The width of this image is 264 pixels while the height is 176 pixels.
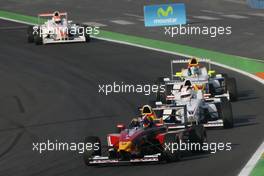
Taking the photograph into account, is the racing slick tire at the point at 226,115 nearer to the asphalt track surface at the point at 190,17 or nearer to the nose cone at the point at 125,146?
the nose cone at the point at 125,146

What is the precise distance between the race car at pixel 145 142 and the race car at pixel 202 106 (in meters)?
2.22

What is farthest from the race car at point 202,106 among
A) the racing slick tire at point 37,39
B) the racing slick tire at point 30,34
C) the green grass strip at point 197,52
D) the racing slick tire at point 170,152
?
the racing slick tire at point 30,34

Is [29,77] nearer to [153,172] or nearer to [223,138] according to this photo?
[223,138]

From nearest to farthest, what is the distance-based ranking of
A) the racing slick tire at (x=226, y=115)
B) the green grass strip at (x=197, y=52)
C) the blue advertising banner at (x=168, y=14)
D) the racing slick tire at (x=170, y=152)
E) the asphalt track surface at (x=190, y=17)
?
the racing slick tire at (x=170, y=152), the racing slick tire at (x=226, y=115), the green grass strip at (x=197, y=52), the asphalt track surface at (x=190, y=17), the blue advertising banner at (x=168, y=14)

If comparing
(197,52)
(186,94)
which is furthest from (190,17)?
(186,94)

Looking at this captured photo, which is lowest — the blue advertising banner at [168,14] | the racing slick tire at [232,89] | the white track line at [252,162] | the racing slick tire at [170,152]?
the white track line at [252,162]

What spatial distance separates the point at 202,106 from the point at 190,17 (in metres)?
28.1

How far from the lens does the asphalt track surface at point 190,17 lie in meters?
44.0

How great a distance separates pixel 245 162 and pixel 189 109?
456 cm

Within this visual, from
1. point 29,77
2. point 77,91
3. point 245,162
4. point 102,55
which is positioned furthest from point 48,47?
point 245,162

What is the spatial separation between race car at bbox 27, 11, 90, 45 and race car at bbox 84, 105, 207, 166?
21648 mm

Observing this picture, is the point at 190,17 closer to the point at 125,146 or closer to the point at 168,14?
the point at 168,14

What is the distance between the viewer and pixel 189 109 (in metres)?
24.5

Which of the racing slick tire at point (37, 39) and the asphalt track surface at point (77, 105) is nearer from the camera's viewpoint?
the asphalt track surface at point (77, 105)
